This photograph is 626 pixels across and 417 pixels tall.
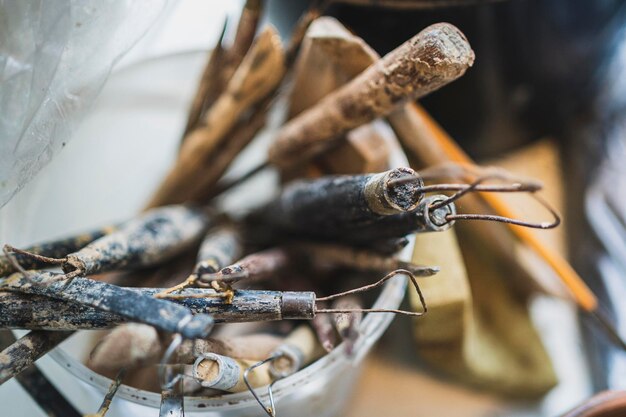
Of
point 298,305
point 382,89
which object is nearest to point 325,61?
point 382,89

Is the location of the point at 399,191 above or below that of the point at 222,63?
below

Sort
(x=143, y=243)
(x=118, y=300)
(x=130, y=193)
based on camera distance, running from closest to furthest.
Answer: (x=118, y=300)
(x=143, y=243)
(x=130, y=193)

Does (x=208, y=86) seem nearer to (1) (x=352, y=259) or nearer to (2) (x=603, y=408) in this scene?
(1) (x=352, y=259)

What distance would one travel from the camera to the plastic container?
0.32 m

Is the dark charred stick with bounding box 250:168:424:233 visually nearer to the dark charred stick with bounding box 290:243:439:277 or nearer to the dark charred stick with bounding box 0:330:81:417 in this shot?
the dark charred stick with bounding box 290:243:439:277

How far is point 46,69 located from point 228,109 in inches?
5.0

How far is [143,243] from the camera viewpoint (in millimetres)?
359

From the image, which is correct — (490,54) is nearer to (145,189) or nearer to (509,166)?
(509,166)

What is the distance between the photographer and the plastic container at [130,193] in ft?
1.04

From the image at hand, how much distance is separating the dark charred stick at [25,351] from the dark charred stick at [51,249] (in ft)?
0.13

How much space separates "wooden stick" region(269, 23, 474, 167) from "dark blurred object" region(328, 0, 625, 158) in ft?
0.26

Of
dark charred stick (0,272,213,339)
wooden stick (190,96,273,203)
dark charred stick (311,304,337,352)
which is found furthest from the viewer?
wooden stick (190,96,273,203)

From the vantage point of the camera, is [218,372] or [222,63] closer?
[218,372]

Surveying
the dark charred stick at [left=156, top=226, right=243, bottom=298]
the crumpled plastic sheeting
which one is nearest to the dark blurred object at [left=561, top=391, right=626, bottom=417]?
the dark charred stick at [left=156, top=226, right=243, bottom=298]
